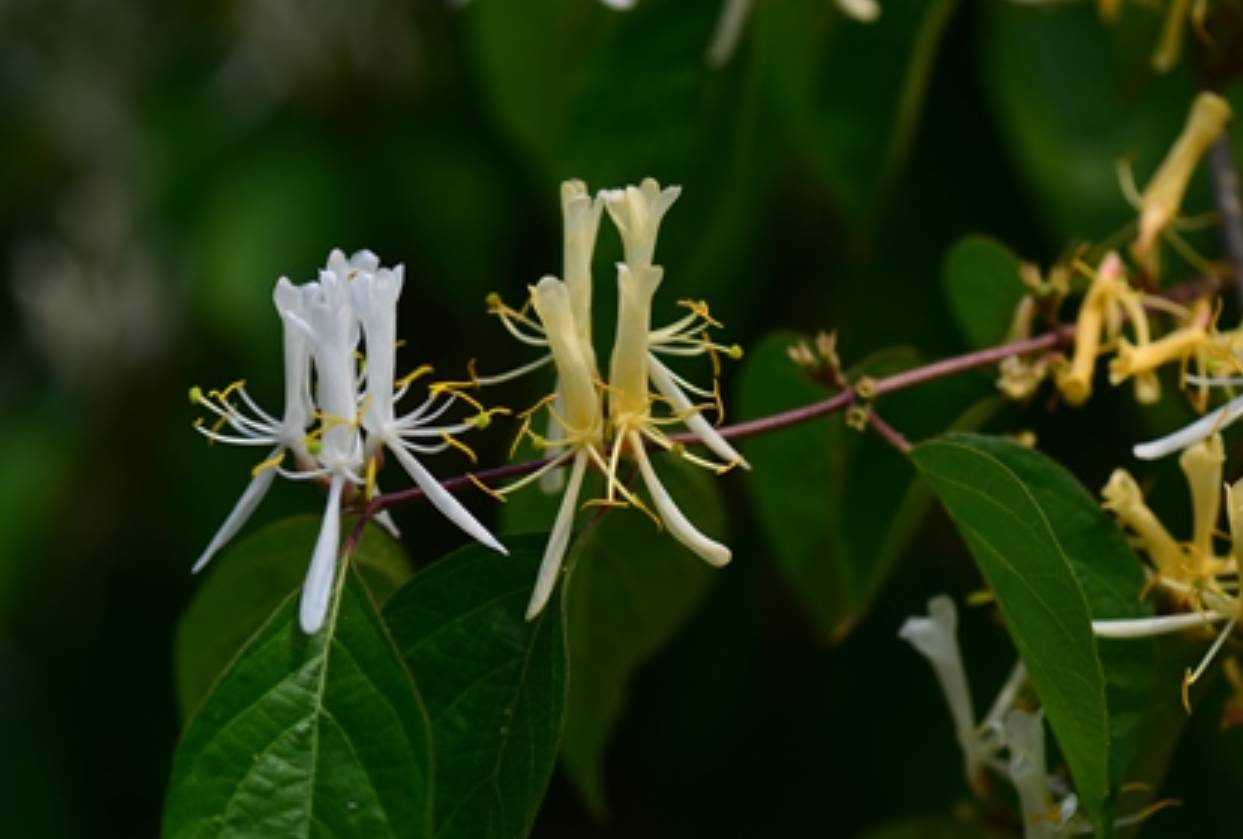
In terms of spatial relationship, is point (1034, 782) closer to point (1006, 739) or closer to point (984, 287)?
point (1006, 739)

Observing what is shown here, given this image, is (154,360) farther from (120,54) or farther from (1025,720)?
(1025,720)

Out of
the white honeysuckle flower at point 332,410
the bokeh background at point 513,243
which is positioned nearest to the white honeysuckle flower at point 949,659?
the bokeh background at point 513,243

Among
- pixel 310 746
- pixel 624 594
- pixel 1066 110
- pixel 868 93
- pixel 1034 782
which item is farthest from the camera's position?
pixel 1066 110

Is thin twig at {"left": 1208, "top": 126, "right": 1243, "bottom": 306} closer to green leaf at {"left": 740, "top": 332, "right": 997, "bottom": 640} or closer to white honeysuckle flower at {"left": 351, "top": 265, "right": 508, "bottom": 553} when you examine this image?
green leaf at {"left": 740, "top": 332, "right": 997, "bottom": 640}

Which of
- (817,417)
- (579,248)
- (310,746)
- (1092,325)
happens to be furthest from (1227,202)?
(310,746)

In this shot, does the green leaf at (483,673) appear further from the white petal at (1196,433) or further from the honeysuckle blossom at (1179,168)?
the honeysuckle blossom at (1179,168)

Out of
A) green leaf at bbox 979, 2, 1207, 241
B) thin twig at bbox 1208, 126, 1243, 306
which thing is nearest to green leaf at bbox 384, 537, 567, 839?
thin twig at bbox 1208, 126, 1243, 306
